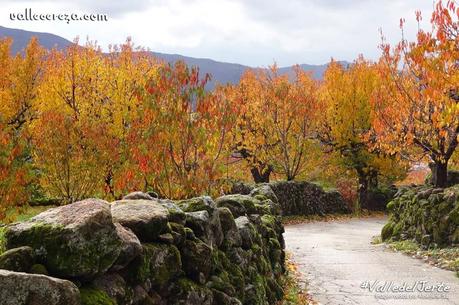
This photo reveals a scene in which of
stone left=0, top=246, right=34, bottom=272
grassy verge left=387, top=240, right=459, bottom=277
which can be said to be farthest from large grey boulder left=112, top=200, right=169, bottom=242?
grassy verge left=387, top=240, right=459, bottom=277

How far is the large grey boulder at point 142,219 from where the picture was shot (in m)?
4.70

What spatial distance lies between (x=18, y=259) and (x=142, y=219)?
147 centimetres

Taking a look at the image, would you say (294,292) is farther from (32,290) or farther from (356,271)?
(32,290)

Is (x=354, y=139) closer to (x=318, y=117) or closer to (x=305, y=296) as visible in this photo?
(x=318, y=117)

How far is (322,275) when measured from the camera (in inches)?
469

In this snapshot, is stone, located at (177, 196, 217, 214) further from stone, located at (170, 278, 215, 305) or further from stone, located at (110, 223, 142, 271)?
stone, located at (110, 223, 142, 271)

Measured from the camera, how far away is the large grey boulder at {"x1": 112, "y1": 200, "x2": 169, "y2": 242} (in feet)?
15.4

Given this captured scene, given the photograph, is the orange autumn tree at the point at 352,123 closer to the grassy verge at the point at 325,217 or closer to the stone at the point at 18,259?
the grassy verge at the point at 325,217

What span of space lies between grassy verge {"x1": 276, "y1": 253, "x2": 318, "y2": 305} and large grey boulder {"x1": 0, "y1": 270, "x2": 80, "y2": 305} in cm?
641

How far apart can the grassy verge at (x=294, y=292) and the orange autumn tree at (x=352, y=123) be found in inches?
739

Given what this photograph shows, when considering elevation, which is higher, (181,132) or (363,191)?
(181,132)

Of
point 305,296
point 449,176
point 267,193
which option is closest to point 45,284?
point 305,296

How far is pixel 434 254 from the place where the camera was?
13977 millimetres

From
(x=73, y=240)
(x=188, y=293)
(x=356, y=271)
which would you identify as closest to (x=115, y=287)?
(x=73, y=240)
